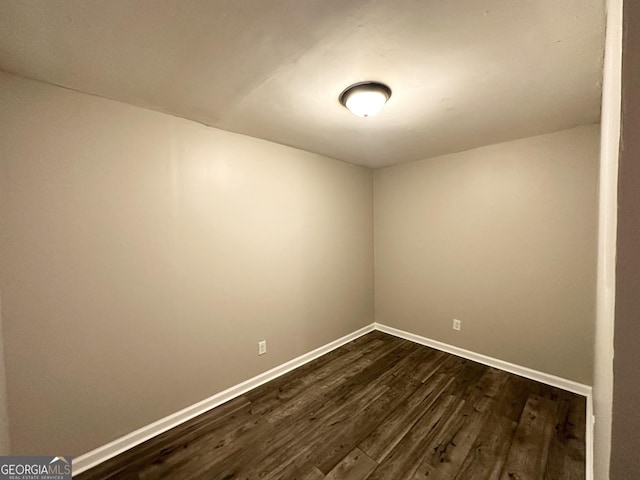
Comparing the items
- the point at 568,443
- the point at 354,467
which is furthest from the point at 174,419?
the point at 568,443

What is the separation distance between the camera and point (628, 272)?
30 centimetres

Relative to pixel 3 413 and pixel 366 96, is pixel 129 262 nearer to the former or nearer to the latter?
pixel 3 413

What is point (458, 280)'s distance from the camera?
9.18ft

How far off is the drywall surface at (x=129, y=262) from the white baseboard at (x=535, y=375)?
1.62 meters

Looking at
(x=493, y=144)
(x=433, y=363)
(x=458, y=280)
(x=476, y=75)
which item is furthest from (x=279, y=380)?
(x=493, y=144)

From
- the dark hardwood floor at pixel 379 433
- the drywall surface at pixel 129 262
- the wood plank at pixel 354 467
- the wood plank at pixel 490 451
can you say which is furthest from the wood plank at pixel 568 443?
the drywall surface at pixel 129 262

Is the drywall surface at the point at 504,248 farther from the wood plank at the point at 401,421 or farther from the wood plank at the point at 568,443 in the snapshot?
the wood plank at the point at 401,421

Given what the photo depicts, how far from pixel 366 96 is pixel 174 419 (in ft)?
8.46

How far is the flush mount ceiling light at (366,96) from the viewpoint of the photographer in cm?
150

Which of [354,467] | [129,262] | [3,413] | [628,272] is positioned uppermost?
[628,272]

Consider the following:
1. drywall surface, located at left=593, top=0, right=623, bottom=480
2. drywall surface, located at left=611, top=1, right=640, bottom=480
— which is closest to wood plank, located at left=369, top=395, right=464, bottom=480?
drywall surface, located at left=593, top=0, right=623, bottom=480

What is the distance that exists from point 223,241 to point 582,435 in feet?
9.60

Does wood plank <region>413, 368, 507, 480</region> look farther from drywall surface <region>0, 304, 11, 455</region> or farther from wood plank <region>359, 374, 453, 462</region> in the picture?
drywall surface <region>0, 304, 11, 455</region>

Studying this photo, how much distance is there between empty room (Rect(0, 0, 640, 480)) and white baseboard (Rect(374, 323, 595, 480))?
0.02m
